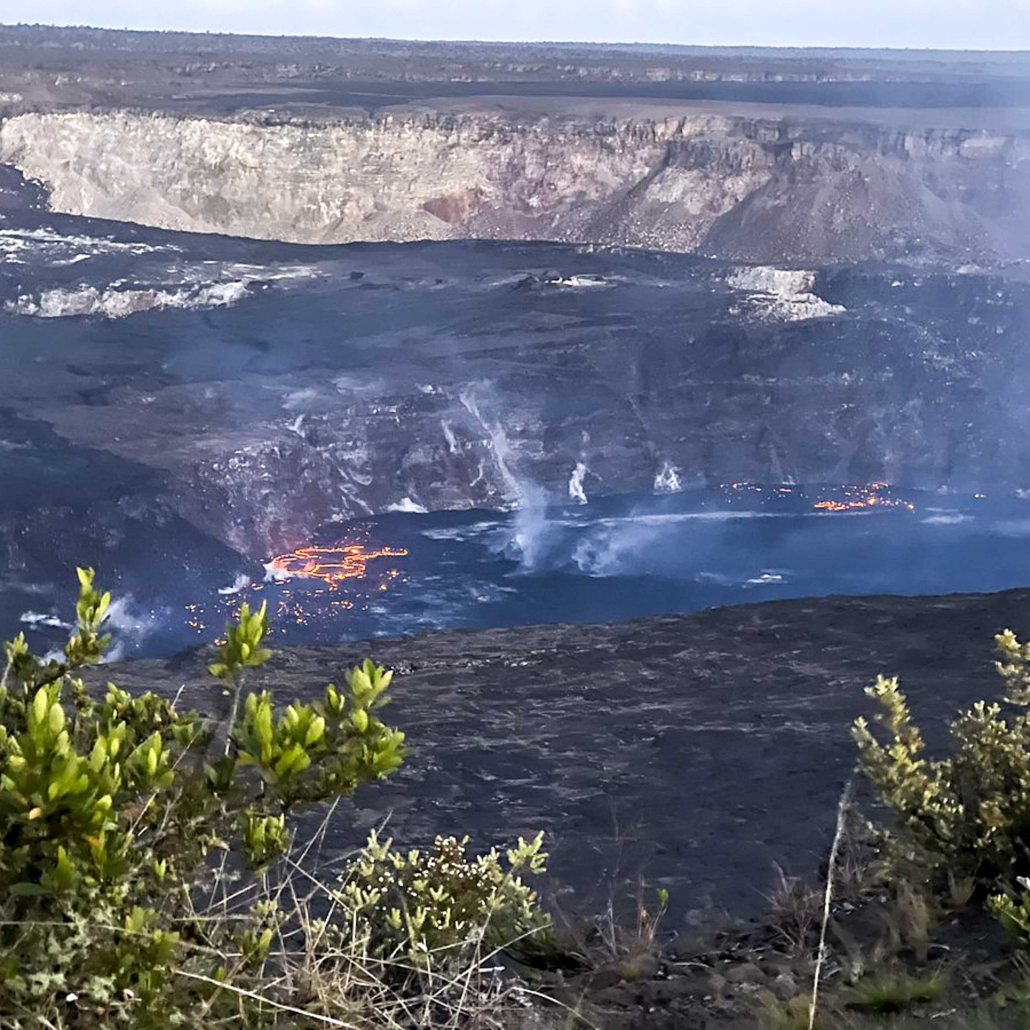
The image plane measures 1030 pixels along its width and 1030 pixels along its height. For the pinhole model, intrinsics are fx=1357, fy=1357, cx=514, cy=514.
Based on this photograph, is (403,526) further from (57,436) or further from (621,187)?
(621,187)

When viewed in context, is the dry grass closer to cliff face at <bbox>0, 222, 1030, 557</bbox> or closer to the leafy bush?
the leafy bush

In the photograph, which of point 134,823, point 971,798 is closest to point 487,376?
point 971,798

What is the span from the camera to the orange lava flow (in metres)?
28.6

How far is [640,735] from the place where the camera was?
9070mm

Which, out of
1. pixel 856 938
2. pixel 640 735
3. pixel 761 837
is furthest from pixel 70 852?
pixel 640 735

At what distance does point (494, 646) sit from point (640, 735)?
9.97ft

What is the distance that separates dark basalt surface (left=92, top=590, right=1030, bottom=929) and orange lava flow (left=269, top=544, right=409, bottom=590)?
1635 cm

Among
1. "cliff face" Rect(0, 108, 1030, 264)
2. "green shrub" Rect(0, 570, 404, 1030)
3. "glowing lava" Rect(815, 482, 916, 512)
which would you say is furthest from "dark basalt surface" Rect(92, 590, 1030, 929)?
"cliff face" Rect(0, 108, 1030, 264)

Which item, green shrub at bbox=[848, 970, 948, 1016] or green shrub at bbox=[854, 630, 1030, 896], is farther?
green shrub at bbox=[854, 630, 1030, 896]

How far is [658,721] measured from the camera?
9.35m

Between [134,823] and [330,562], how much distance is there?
27.2m

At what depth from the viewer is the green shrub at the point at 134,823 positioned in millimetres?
2193

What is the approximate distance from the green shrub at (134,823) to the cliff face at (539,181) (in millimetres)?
50425

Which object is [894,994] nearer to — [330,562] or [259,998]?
[259,998]
